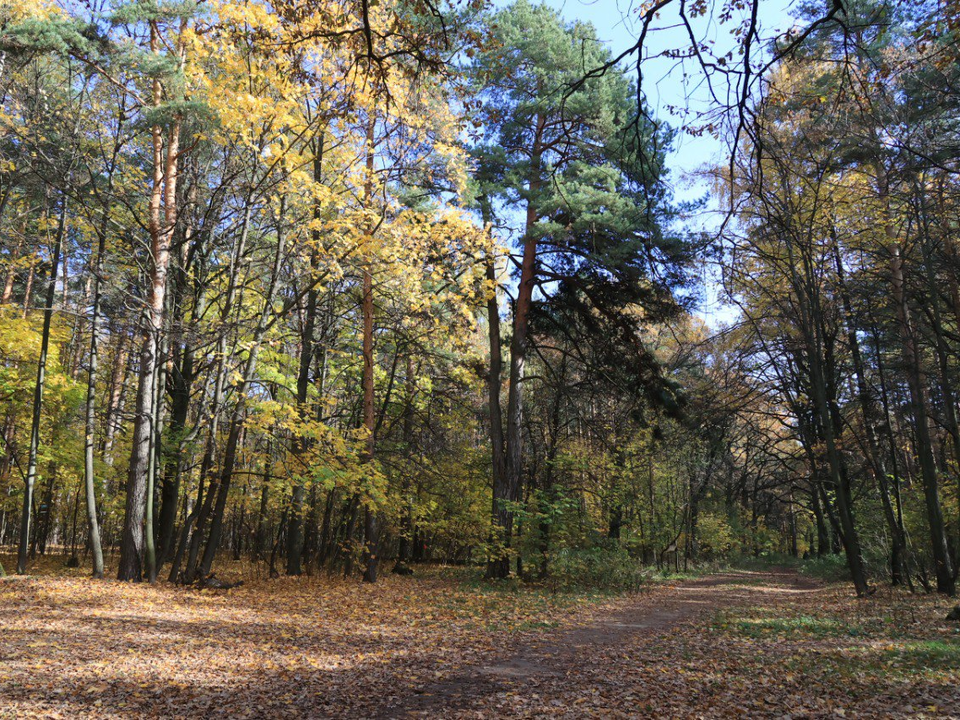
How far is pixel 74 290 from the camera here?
53.3 feet

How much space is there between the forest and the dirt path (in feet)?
0.26

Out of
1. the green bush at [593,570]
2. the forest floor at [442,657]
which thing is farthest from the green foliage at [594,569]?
the forest floor at [442,657]

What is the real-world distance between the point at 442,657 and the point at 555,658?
1.28m

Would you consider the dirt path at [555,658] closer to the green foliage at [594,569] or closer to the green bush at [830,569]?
the green foliage at [594,569]

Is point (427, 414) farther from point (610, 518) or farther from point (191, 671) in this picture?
point (191, 671)

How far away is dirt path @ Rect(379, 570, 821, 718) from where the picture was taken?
4852 mm

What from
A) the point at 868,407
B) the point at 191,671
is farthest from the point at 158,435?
the point at 868,407

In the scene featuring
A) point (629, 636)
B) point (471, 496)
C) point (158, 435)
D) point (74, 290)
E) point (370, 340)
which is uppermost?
point (74, 290)

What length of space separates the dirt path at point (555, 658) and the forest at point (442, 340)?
0.26 ft

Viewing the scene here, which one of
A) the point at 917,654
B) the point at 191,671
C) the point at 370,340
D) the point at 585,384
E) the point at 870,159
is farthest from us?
the point at 585,384

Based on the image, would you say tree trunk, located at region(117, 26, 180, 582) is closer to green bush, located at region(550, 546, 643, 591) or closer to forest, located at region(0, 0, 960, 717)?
forest, located at region(0, 0, 960, 717)

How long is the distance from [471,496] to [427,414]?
300cm

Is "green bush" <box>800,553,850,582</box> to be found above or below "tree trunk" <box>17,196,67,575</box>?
below

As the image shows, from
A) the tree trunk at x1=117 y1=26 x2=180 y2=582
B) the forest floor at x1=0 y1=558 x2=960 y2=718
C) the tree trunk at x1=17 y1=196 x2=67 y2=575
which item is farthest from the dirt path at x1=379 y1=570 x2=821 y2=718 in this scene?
the tree trunk at x1=17 y1=196 x2=67 y2=575
